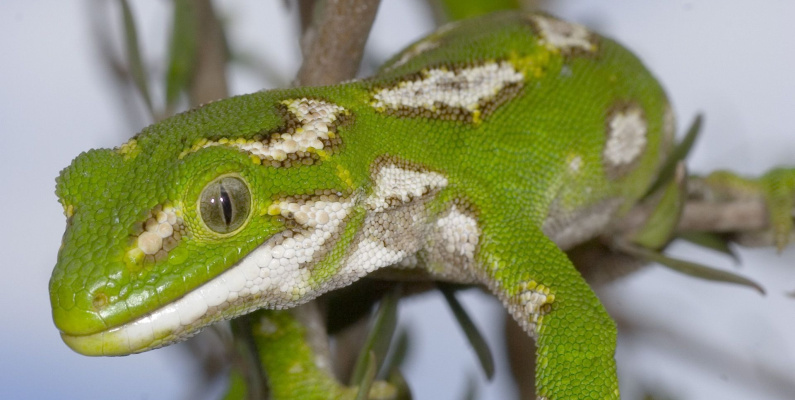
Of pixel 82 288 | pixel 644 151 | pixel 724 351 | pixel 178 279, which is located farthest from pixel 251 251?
pixel 724 351

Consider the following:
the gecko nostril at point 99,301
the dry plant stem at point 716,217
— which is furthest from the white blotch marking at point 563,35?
the gecko nostril at point 99,301

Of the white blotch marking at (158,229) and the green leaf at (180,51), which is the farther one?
the green leaf at (180,51)

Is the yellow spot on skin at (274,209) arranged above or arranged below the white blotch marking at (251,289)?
above

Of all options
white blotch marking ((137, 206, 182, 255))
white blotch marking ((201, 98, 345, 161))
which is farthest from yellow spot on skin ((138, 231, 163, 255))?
white blotch marking ((201, 98, 345, 161))

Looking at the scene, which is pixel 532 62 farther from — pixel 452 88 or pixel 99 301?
pixel 99 301

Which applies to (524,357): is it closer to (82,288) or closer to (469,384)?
(469,384)

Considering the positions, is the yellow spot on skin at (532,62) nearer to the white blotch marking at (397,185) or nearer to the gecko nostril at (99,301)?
the white blotch marking at (397,185)

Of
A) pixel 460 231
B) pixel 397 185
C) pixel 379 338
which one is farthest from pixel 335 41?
pixel 379 338

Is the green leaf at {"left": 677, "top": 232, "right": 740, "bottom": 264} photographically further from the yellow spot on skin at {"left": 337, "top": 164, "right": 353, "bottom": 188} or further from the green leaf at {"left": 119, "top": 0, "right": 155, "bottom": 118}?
the green leaf at {"left": 119, "top": 0, "right": 155, "bottom": 118}
